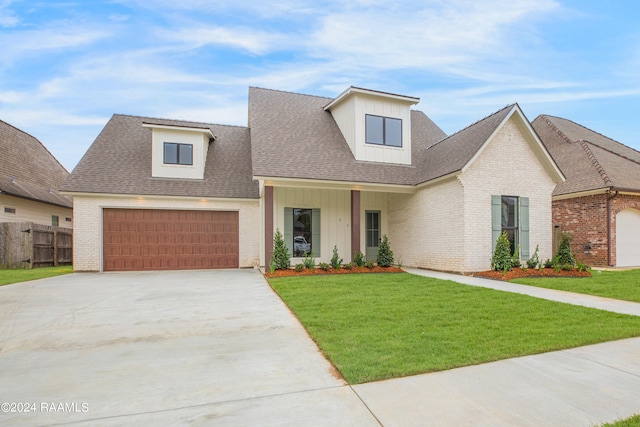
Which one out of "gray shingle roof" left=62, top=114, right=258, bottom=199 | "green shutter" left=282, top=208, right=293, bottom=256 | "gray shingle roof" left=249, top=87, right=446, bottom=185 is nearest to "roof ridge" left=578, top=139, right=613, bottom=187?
"gray shingle roof" left=249, top=87, right=446, bottom=185

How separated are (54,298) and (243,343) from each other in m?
5.78

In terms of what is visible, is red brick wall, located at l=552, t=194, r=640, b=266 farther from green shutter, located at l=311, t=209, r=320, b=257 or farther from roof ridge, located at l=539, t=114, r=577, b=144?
green shutter, located at l=311, t=209, r=320, b=257

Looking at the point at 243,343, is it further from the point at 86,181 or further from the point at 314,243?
the point at 86,181

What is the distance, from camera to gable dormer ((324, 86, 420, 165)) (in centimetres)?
1317

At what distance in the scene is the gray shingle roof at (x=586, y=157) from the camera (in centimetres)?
1359

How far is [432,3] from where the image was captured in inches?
456

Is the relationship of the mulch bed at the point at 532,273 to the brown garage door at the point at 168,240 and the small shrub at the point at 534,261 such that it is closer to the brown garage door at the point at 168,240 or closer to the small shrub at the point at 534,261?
the small shrub at the point at 534,261

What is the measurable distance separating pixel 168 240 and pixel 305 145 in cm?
652

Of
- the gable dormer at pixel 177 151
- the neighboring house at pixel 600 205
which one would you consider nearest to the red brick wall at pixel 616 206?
the neighboring house at pixel 600 205

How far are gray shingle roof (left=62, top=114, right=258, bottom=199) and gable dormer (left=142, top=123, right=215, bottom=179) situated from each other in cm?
34

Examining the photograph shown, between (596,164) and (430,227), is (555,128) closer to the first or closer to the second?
(596,164)

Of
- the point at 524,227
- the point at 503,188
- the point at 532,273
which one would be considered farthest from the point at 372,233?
the point at 532,273

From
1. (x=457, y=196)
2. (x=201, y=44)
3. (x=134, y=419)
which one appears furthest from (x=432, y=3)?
(x=134, y=419)

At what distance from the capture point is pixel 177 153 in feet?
46.2
